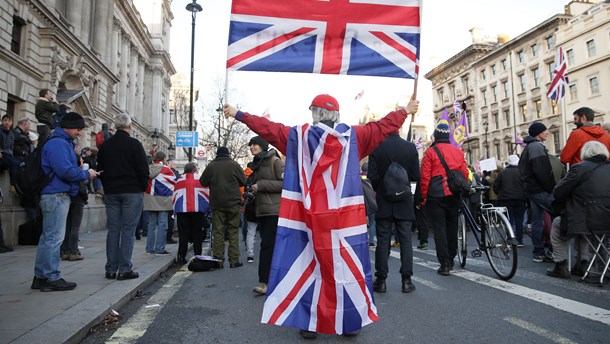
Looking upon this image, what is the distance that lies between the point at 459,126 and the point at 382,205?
14.6 m

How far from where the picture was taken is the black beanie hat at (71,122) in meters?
4.98

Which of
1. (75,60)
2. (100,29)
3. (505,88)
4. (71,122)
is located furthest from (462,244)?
(505,88)

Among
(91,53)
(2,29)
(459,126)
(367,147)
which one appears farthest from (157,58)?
(367,147)

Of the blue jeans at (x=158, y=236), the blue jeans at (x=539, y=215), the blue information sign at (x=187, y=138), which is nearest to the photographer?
the blue jeans at (x=539, y=215)

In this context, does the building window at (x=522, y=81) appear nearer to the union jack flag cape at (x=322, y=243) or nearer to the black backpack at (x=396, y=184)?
the black backpack at (x=396, y=184)

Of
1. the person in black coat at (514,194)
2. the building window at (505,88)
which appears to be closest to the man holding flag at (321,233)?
the person in black coat at (514,194)

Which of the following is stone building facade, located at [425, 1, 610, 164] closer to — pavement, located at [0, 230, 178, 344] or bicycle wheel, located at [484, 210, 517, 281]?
bicycle wheel, located at [484, 210, 517, 281]

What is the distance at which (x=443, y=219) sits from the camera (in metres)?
5.88

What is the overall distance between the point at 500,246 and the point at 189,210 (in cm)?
491

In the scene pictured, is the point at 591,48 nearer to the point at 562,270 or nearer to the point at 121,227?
the point at 562,270

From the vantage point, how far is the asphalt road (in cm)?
329

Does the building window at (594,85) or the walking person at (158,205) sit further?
the building window at (594,85)

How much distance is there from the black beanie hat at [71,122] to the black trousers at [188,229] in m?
2.89

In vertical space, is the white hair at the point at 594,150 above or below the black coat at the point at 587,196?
above
